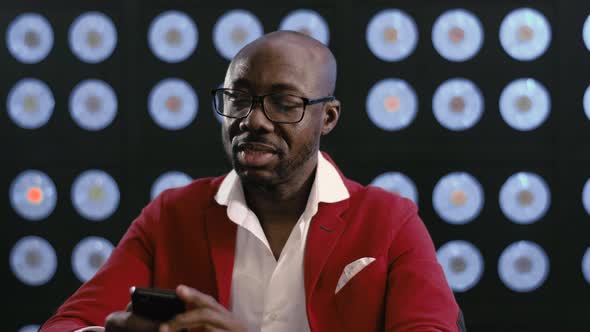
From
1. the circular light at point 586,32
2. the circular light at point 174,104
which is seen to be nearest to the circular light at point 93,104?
the circular light at point 174,104

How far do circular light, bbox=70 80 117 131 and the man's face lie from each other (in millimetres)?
966

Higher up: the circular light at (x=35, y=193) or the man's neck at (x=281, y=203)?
the man's neck at (x=281, y=203)

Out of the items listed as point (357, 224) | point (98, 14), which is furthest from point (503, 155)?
point (98, 14)

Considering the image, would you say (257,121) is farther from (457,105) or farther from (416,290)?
(457,105)

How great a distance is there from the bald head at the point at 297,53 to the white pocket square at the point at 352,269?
31cm

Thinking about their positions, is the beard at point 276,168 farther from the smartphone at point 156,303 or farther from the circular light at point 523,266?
the circular light at point 523,266

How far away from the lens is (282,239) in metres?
1.23

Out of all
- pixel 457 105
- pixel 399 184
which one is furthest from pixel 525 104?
pixel 399 184

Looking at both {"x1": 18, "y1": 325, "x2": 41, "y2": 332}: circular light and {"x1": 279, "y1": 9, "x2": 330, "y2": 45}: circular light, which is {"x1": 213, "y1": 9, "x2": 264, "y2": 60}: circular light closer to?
{"x1": 279, "y1": 9, "x2": 330, "y2": 45}: circular light

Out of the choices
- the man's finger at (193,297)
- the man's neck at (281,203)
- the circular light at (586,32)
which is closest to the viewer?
the man's finger at (193,297)

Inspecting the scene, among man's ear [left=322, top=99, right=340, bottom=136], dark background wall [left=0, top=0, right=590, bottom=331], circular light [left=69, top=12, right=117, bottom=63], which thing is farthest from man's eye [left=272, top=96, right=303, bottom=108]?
circular light [left=69, top=12, right=117, bottom=63]

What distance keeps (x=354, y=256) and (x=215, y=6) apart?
115 cm

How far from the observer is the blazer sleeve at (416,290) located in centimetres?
104

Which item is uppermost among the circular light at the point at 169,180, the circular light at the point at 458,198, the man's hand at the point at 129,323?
the circular light at the point at 169,180
